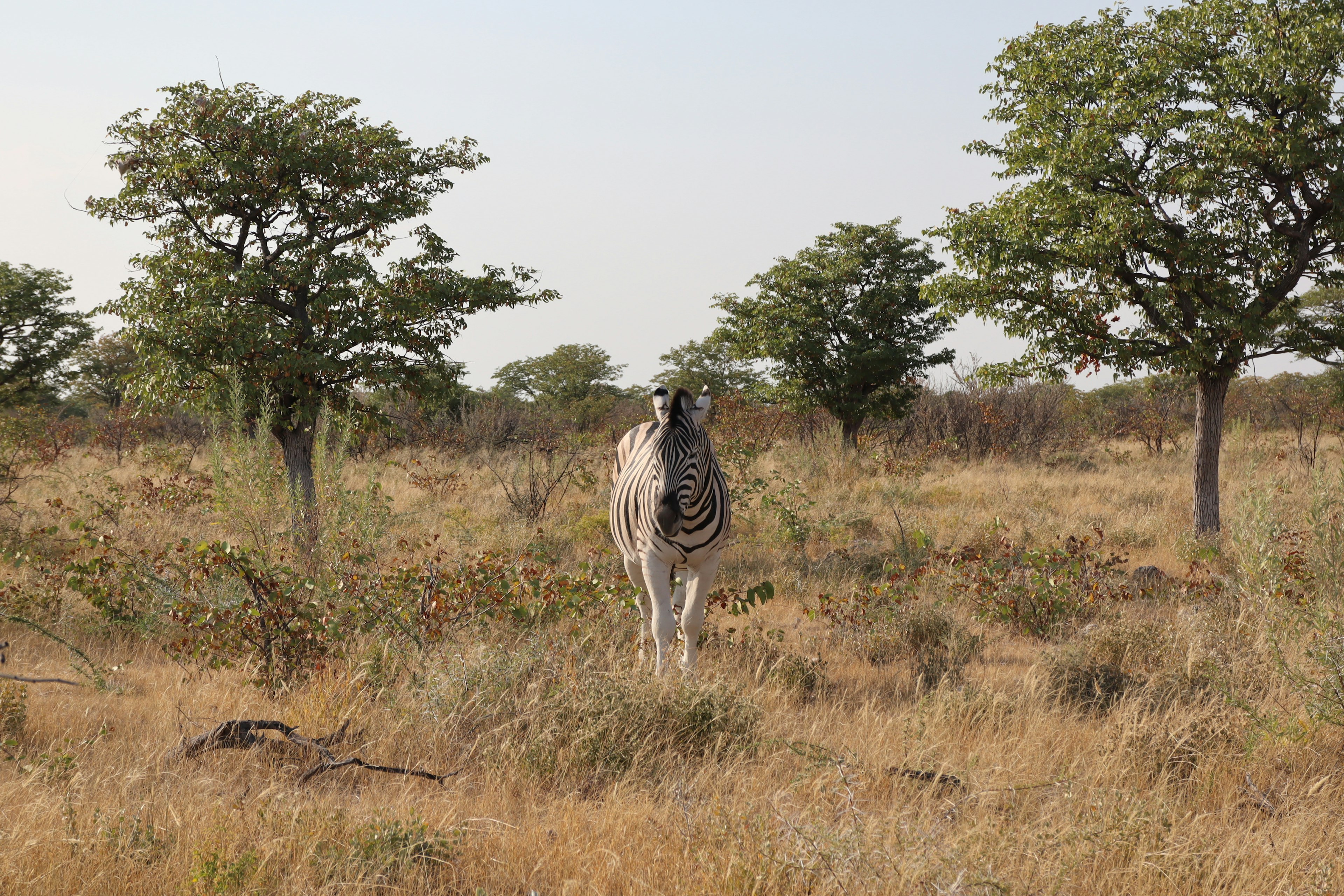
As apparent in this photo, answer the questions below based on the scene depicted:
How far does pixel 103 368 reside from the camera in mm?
30531

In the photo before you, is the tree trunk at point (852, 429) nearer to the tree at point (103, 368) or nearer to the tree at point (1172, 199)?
the tree at point (1172, 199)

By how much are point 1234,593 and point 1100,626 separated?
59.0 inches

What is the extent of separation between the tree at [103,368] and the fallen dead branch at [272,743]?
29.3 meters


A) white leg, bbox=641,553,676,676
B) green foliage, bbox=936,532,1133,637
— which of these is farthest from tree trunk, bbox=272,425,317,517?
green foliage, bbox=936,532,1133,637

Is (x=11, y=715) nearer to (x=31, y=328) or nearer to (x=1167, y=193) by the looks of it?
(x=1167, y=193)

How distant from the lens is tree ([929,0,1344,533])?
362 inches

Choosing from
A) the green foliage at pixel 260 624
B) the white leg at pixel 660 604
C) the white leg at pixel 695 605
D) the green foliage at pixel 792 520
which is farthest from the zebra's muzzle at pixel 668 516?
the green foliage at pixel 792 520

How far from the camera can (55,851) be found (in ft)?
9.36

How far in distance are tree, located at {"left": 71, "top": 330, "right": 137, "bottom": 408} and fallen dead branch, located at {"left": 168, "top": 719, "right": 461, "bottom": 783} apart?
96.1 feet

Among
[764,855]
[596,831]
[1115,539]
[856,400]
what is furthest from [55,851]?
[856,400]

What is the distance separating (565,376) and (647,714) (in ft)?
122

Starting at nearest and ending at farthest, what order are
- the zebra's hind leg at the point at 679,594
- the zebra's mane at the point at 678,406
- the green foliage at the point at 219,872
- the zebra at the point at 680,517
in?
the green foliage at the point at 219,872
the zebra at the point at 680,517
the zebra's mane at the point at 678,406
the zebra's hind leg at the point at 679,594

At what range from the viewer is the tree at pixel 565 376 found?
39.8m

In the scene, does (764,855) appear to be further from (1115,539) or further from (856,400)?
(856,400)
